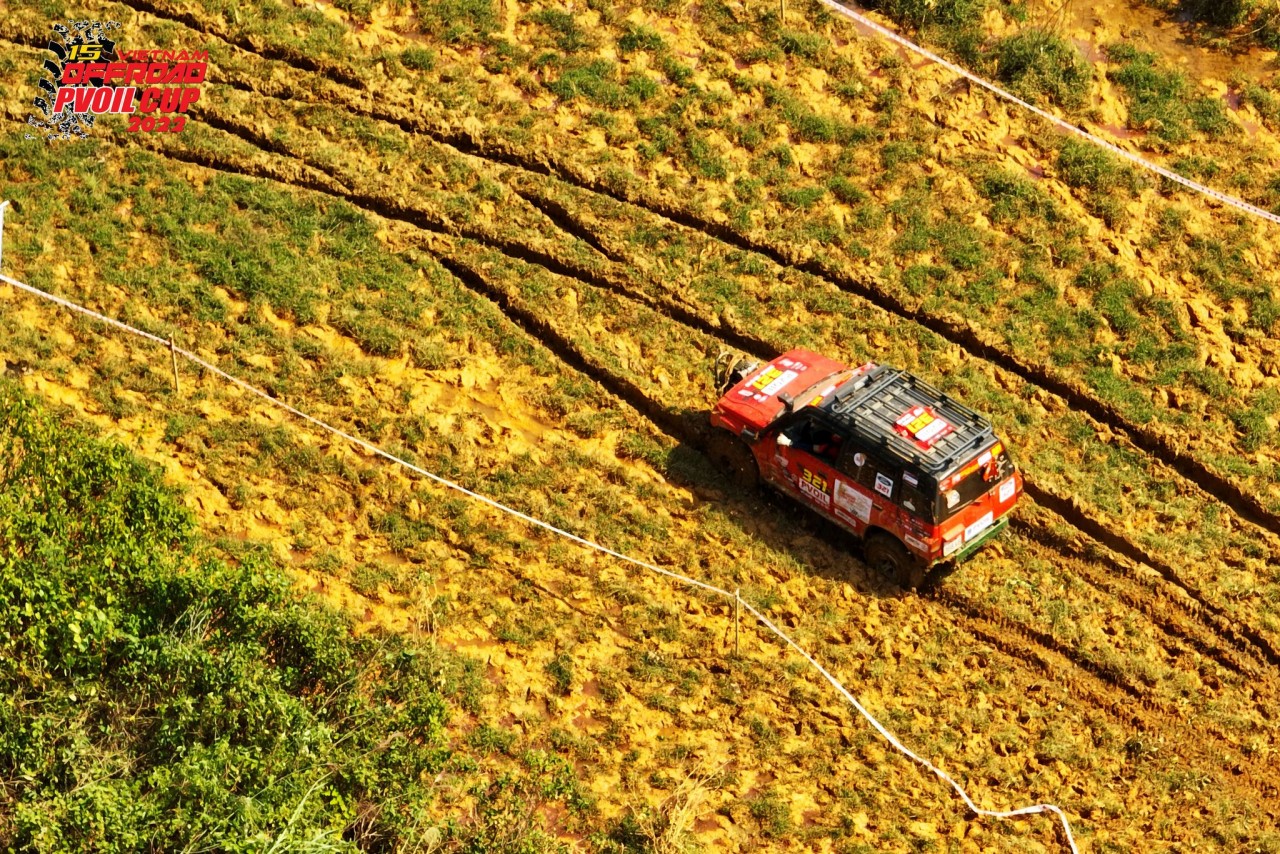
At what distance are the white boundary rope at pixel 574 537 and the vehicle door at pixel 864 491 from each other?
150 cm

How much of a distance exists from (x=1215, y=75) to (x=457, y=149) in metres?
12.0

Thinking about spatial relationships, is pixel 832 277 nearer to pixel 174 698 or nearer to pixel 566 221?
pixel 566 221

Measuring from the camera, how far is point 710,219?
67.3 feet

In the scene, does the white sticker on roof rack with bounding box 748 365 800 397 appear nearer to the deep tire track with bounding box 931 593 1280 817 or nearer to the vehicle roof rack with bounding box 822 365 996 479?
the vehicle roof rack with bounding box 822 365 996 479

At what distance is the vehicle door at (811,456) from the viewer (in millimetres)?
16156

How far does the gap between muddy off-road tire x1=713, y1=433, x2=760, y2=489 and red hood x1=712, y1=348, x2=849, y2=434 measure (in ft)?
0.86

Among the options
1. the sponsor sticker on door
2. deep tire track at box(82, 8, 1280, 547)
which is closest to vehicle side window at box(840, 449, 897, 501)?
the sponsor sticker on door

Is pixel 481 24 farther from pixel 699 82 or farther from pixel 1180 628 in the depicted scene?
pixel 1180 628

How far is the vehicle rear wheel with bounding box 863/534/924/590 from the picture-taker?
16.0 metres

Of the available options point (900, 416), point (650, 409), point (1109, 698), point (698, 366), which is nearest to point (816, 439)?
point (900, 416)

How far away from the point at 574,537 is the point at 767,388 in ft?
9.38

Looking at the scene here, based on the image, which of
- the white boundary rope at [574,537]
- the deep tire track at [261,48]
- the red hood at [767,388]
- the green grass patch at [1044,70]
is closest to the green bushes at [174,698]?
the white boundary rope at [574,537]

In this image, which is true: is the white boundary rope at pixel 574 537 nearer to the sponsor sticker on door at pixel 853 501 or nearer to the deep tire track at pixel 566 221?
the sponsor sticker on door at pixel 853 501

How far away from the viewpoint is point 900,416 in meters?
15.9
